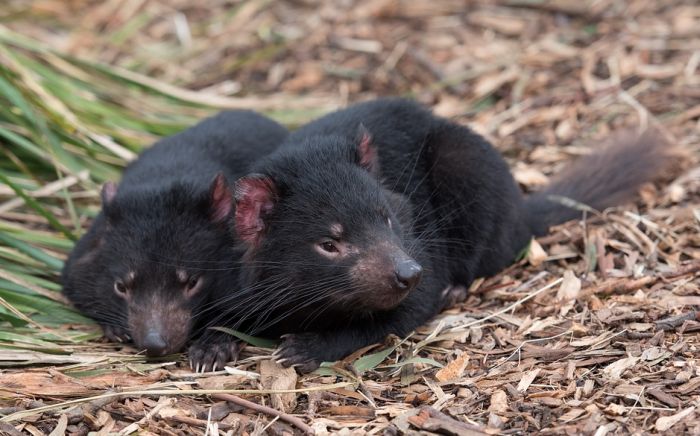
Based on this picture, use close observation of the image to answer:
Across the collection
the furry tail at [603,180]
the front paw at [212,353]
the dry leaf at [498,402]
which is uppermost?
the furry tail at [603,180]

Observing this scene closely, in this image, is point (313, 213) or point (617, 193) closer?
point (313, 213)

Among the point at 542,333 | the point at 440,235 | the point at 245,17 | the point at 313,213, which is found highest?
the point at 245,17

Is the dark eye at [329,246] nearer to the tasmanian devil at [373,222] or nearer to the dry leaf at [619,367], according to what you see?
the tasmanian devil at [373,222]

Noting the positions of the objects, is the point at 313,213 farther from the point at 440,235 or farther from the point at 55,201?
the point at 55,201

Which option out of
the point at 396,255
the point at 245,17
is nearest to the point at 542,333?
the point at 396,255

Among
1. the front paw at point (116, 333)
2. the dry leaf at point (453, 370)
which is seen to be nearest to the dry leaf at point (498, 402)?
the dry leaf at point (453, 370)

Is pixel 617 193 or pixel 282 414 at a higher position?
pixel 617 193

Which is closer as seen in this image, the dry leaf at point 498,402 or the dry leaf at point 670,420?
the dry leaf at point 670,420
